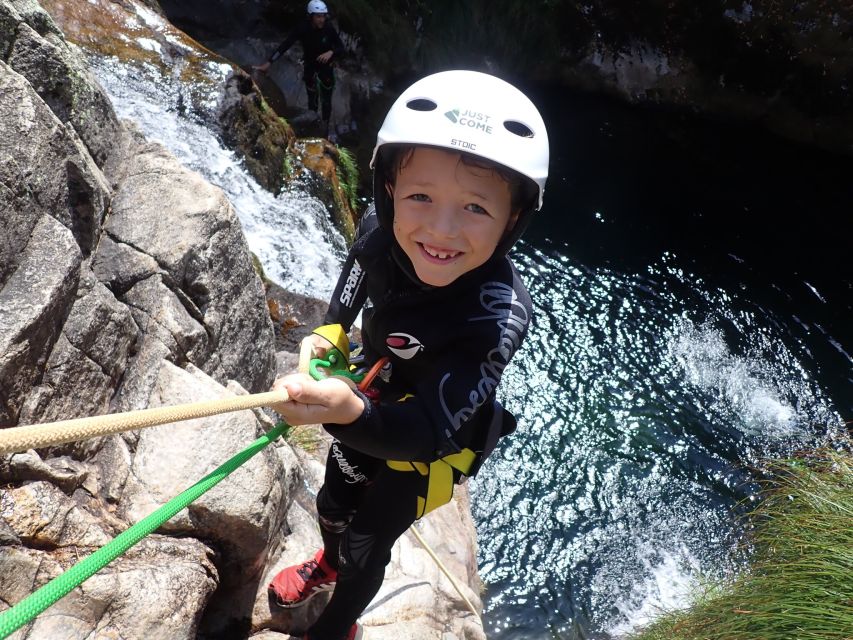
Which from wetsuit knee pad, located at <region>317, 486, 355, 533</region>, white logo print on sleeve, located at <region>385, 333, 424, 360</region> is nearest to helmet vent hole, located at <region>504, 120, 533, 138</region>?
white logo print on sleeve, located at <region>385, 333, 424, 360</region>

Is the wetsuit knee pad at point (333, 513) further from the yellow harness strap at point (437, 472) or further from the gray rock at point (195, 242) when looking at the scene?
the gray rock at point (195, 242)

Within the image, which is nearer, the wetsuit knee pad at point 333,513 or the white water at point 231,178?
the wetsuit knee pad at point 333,513

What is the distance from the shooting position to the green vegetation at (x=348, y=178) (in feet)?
31.8

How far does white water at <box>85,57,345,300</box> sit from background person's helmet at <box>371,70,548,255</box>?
5.56 m

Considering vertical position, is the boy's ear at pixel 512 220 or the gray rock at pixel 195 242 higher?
the boy's ear at pixel 512 220

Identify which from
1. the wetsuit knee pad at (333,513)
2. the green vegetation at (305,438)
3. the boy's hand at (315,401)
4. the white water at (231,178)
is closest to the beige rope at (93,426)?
the boy's hand at (315,401)

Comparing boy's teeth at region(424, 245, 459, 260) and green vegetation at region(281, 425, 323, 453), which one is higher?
boy's teeth at region(424, 245, 459, 260)

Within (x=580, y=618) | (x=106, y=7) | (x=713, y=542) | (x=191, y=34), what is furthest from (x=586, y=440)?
(x=191, y=34)

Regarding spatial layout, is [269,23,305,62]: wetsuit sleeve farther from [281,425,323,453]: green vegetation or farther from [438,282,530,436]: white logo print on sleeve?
[438,282,530,436]: white logo print on sleeve

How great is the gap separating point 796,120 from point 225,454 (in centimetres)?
1849

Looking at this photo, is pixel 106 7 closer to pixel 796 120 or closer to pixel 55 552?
pixel 55 552

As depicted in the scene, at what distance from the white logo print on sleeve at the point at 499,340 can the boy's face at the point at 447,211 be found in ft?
0.52

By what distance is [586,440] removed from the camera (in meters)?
7.70

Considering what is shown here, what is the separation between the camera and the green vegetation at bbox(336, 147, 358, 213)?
9695 millimetres
